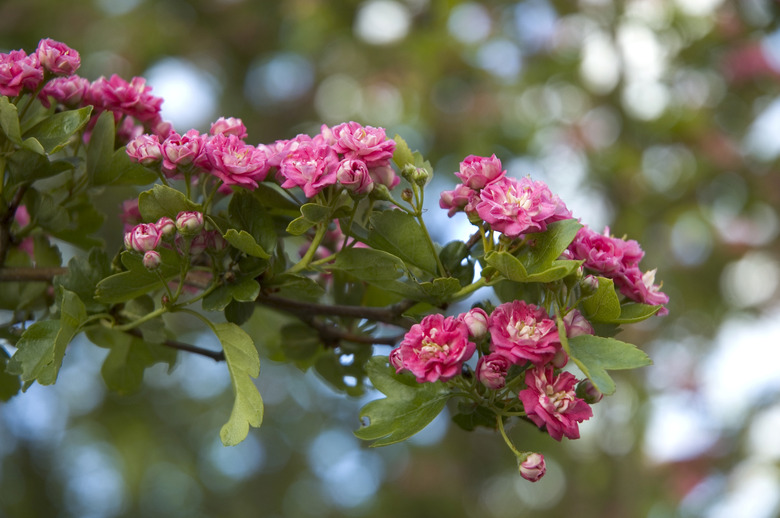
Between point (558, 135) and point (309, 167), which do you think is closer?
point (309, 167)

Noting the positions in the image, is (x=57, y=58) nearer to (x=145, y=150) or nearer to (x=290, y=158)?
(x=145, y=150)

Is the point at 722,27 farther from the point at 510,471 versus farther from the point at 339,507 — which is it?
the point at 339,507

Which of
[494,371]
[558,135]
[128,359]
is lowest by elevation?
[558,135]

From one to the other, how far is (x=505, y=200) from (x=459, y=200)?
90mm

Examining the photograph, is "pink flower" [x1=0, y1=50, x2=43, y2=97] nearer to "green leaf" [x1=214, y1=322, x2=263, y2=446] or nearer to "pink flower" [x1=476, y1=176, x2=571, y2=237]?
"green leaf" [x1=214, y1=322, x2=263, y2=446]

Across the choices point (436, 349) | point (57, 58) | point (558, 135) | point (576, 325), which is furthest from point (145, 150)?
point (558, 135)

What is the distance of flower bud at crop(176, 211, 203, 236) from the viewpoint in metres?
0.75

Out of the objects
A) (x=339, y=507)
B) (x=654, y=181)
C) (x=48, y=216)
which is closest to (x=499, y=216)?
(x=48, y=216)

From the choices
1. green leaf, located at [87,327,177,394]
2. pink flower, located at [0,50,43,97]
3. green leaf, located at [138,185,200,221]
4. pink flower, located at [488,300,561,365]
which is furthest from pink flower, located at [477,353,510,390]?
pink flower, located at [0,50,43,97]

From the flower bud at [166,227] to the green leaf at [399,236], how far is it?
0.20 m

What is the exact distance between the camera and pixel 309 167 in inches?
30.0

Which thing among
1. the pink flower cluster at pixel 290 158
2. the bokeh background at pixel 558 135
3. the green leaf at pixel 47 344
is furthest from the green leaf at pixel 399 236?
the bokeh background at pixel 558 135

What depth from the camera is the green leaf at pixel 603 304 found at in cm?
76

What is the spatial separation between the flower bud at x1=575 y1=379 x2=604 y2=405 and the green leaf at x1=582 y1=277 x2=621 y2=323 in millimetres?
78
